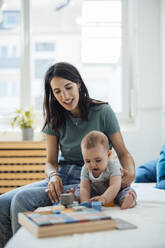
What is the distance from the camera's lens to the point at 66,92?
1648 millimetres

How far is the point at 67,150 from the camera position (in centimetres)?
175

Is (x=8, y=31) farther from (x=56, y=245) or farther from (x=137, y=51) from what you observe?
(x=56, y=245)

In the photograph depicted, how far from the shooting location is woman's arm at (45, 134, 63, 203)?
148cm

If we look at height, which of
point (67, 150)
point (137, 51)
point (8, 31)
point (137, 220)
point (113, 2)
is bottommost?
point (137, 220)

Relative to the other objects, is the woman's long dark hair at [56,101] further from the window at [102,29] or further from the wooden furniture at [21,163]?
the window at [102,29]

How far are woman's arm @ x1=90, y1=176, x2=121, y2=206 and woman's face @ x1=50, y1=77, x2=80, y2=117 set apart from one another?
444 mm

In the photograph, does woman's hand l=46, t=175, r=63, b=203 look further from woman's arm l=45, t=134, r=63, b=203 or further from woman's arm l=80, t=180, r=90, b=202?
woman's arm l=80, t=180, r=90, b=202

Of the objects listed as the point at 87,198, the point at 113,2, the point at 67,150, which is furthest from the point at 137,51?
the point at 87,198

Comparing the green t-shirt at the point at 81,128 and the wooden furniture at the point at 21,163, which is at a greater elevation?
the green t-shirt at the point at 81,128

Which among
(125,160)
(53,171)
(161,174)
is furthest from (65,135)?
(161,174)

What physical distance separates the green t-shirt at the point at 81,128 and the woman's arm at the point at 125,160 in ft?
0.13

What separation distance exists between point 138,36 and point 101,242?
8.53ft

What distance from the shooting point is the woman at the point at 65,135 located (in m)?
1.50

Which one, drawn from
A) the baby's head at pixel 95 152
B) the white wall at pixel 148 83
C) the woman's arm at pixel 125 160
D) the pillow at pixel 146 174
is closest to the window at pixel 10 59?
the white wall at pixel 148 83
